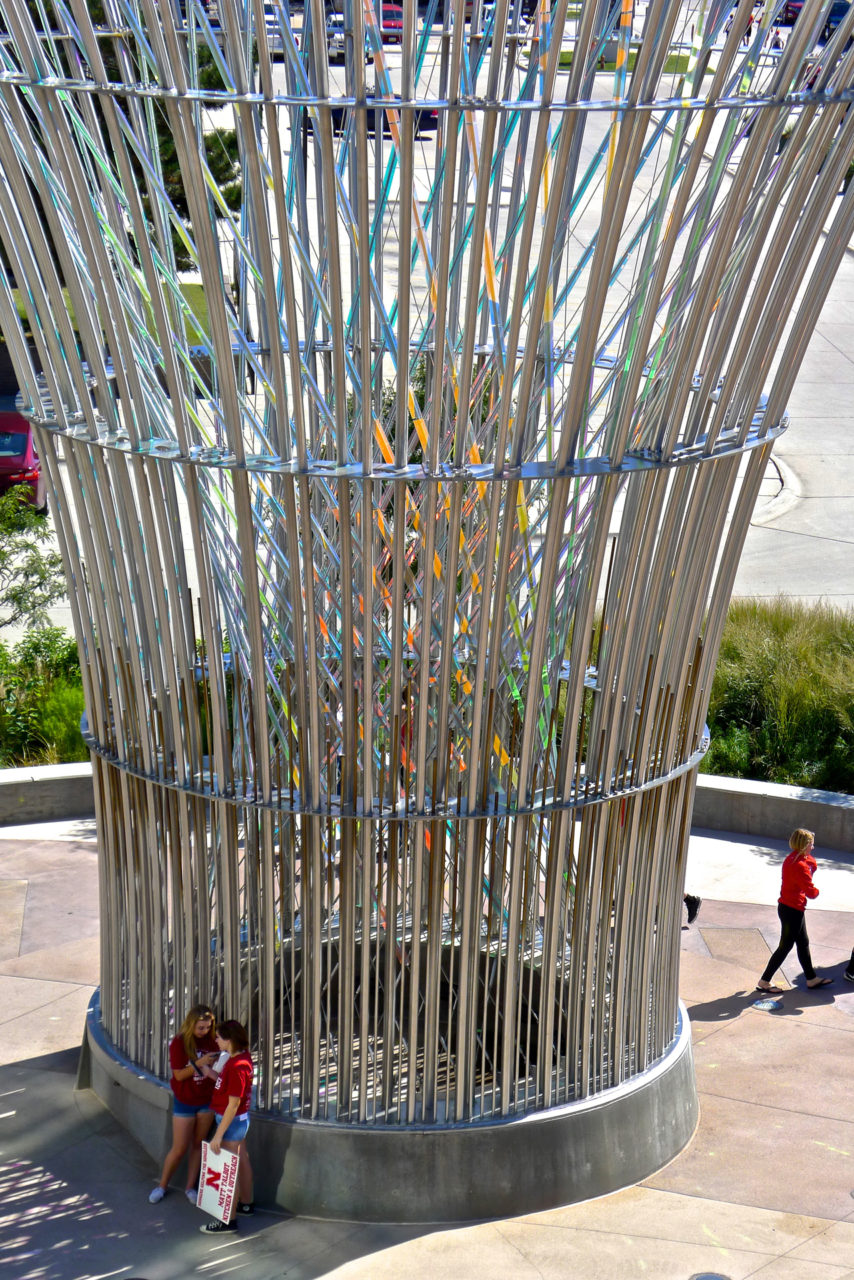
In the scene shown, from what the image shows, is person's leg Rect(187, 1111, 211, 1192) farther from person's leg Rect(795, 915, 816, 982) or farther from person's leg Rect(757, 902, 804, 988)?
person's leg Rect(795, 915, 816, 982)

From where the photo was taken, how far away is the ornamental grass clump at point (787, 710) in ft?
34.9

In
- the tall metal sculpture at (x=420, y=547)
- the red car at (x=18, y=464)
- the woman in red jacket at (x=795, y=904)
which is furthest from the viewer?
the red car at (x=18, y=464)

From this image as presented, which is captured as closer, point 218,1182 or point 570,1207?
point 218,1182

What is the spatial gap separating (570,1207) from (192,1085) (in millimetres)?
1685

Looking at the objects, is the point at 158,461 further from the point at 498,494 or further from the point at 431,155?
the point at 431,155

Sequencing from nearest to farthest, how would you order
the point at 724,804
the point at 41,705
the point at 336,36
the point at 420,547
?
1. the point at 420,547
2. the point at 724,804
3. the point at 336,36
4. the point at 41,705

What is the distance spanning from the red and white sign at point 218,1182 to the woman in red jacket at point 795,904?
135 inches

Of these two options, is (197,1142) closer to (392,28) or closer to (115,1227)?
(115,1227)

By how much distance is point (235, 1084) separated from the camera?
19.8 feet

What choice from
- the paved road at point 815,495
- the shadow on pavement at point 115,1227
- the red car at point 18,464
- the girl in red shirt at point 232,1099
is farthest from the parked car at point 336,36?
the paved road at point 815,495

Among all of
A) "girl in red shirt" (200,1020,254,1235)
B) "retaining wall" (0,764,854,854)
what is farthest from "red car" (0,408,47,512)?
"girl in red shirt" (200,1020,254,1235)

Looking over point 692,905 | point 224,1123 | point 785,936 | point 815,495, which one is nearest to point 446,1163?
point 224,1123

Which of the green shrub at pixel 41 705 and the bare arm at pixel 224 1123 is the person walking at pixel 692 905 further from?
the green shrub at pixel 41 705

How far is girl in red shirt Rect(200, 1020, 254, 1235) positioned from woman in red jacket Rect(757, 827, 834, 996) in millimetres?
3293
